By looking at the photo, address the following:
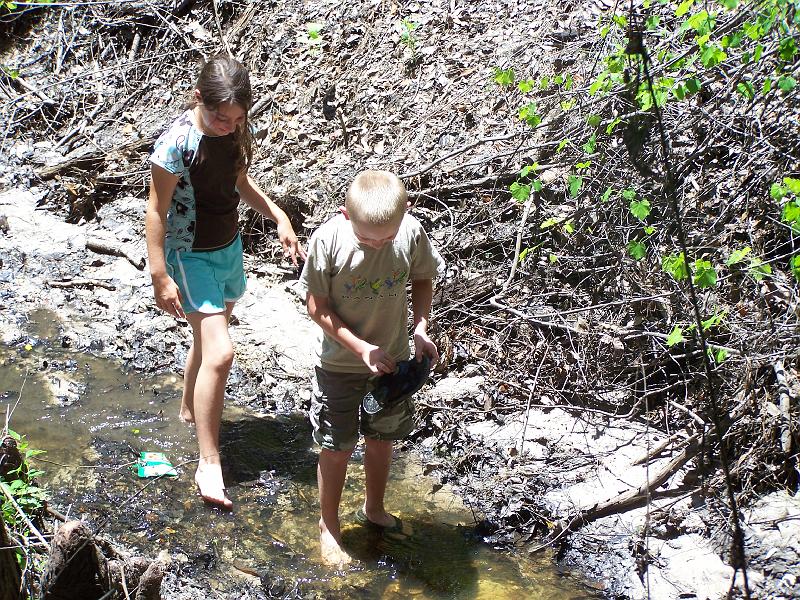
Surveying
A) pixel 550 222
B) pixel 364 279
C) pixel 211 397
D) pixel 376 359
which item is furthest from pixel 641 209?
pixel 211 397

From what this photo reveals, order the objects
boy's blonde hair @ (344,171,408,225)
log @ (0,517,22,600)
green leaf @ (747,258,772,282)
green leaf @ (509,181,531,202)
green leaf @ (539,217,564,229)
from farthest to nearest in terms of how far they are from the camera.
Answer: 1. green leaf @ (539,217,564,229)
2. green leaf @ (509,181,531,202)
3. green leaf @ (747,258,772,282)
4. boy's blonde hair @ (344,171,408,225)
5. log @ (0,517,22,600)

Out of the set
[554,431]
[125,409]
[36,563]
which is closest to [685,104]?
[554,431]

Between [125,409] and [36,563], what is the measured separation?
1.87 metres

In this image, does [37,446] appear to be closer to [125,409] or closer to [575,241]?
[125,409]

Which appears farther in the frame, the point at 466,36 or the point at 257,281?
the point at 466,36

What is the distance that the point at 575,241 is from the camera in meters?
4.72

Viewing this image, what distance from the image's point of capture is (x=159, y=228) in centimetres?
364

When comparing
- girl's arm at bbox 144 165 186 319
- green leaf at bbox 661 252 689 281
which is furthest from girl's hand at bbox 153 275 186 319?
green leaf at bbox 661 252 689 281

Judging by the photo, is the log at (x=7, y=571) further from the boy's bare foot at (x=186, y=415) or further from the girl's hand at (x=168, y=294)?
the boy's bare foot at (x=186, y=415)

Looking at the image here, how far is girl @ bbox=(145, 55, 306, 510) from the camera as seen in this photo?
11.8 ft

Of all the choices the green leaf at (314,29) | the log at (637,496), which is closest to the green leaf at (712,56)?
the log at (637,496)

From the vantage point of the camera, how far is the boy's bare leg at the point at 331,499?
11.3 ft

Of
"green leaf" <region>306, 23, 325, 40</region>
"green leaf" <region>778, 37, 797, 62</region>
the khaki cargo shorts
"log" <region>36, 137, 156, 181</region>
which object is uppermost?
"green leaf" <region>306, 23, 325, 40</region>

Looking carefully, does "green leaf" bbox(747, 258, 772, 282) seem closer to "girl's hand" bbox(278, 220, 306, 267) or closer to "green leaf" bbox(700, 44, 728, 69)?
"green leaf" bbox(700, 44, 728, 69)
